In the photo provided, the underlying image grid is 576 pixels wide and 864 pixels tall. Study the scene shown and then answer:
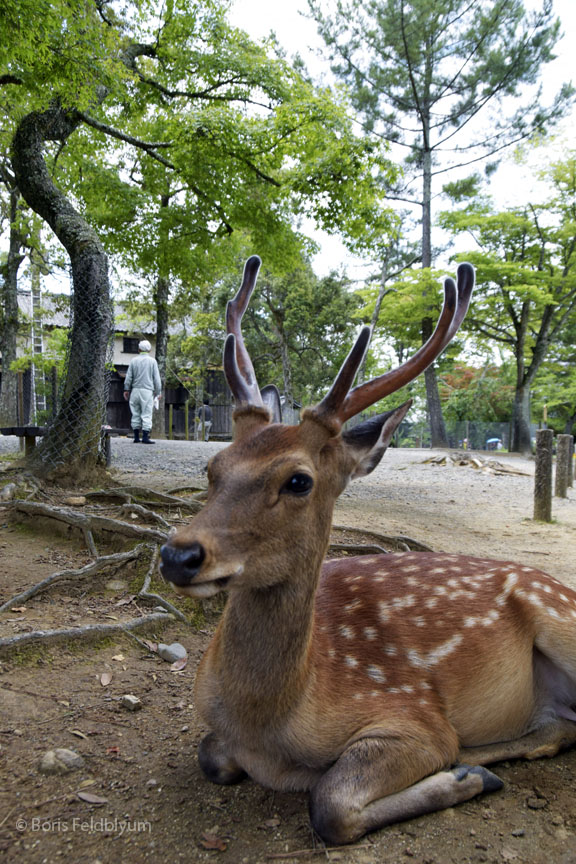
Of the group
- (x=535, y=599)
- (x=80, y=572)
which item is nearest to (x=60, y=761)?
(x=80, y=572)

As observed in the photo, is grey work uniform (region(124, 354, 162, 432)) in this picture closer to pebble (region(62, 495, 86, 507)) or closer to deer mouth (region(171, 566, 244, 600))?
pebble (region(62, 495, 86, 507))

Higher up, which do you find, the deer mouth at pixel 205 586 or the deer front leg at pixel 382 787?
the deer mouth at pixel 205 586

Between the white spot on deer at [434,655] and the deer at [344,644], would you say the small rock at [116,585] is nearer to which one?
the deer at [344,644]

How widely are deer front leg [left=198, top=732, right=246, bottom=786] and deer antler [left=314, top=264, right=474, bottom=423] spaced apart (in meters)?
1.25

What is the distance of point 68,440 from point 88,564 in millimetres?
2662

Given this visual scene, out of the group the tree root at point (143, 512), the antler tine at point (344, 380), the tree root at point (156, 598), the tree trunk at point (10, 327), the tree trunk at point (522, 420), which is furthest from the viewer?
the tree trunk at point (522, 420)

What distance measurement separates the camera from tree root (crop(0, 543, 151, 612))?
3.47 metres

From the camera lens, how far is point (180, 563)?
165cm

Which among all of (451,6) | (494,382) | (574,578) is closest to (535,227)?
(451,6)

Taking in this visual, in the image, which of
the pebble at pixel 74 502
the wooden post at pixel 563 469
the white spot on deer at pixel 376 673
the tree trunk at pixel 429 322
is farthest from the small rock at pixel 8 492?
the tree trunk at pixel 429 322

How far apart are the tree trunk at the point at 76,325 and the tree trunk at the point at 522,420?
742 inches

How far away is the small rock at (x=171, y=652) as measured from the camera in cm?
319

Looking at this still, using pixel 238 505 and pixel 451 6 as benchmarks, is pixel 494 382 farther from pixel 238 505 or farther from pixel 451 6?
pixel 238 505

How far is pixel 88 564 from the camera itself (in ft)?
13.0
